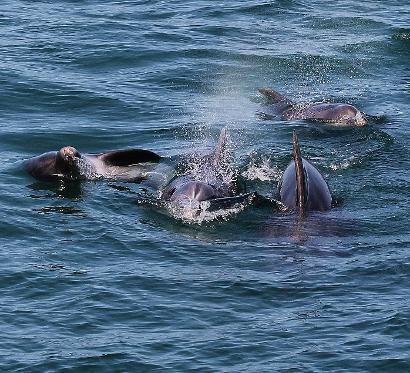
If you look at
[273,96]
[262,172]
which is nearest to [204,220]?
[262,172]

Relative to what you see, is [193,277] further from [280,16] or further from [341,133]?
[280,16]

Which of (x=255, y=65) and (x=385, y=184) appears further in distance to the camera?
(x=255, y=65)

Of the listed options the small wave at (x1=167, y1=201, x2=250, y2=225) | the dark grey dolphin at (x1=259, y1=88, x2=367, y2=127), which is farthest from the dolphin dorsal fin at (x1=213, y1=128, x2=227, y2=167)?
the dark grey dolphin at (x1=259, y1=88, x2=367, y2=127)

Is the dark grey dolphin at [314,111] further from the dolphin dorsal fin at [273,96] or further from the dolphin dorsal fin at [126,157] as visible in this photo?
the dolphin dorsal fin at [126,157]

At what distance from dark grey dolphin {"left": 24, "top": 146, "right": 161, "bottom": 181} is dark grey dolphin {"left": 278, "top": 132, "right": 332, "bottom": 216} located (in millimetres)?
2155

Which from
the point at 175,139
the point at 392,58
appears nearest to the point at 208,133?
the point at 175,139

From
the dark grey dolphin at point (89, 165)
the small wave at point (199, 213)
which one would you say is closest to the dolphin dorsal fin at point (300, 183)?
the small wave at point (199, 213)

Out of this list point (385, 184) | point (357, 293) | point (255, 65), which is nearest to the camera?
point (357, 293)

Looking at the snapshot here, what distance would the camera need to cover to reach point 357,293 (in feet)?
41.4

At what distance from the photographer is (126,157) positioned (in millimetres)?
16891

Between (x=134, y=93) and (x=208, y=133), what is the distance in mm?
2669

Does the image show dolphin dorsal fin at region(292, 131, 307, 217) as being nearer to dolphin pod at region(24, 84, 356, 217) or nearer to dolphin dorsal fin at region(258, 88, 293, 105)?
dolphin pod at region(24, 84, 356, 217)

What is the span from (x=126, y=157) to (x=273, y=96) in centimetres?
416

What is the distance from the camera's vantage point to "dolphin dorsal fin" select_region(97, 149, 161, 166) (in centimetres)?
1683
